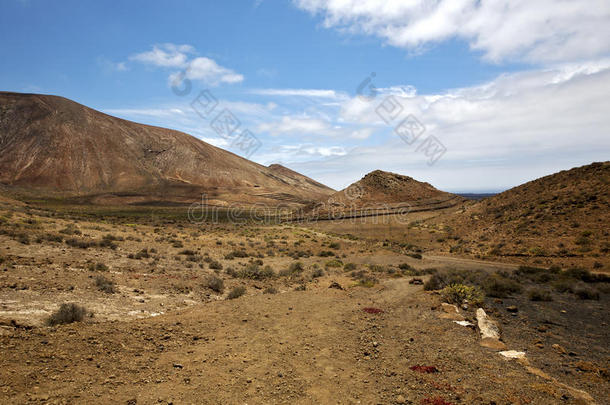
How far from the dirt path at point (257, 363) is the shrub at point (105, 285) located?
2911 mm

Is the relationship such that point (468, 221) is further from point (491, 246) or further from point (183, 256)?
point (183, 256)

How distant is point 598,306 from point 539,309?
8.82 feet

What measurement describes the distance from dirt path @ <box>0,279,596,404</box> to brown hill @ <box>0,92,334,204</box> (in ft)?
336

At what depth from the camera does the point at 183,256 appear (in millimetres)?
19609

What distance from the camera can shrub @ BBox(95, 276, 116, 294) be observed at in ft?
34.1

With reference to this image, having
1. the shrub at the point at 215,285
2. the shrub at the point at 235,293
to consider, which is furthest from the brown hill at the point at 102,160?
the shrub at the point at 235,293

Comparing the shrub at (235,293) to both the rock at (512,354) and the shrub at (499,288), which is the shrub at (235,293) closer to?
the rock at (512,354)

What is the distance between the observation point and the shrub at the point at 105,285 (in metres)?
10.4

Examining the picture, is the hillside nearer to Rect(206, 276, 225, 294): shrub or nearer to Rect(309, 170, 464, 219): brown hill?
Rect(309, 170, 464, 219): brown hill

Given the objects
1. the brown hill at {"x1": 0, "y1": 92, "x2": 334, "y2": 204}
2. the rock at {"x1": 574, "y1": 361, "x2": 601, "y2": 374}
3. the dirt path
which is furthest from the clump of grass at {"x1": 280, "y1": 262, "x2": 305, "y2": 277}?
the brown hill at {"x1": 0, "y1": 92, "x2": 334, "y2": 204}

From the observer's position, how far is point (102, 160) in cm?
11219

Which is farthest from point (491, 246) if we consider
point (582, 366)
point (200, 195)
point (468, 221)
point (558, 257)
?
point (200, 195)

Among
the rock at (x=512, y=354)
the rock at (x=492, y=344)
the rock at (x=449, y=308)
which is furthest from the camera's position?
the rock at (x=449, y=308)

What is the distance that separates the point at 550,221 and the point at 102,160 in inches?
5256
